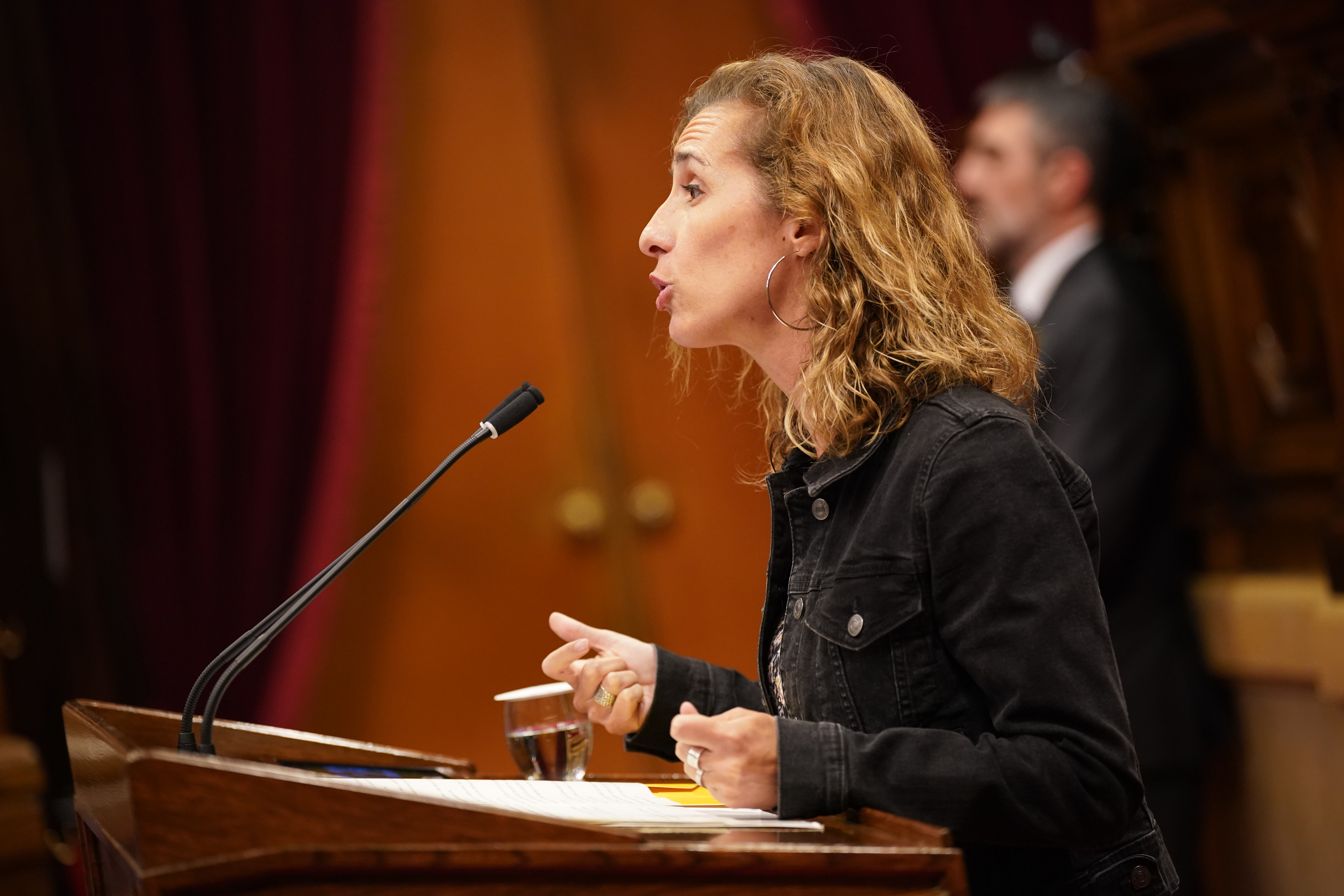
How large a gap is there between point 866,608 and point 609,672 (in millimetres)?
326

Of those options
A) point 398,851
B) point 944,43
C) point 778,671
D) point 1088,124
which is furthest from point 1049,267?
point 398,851

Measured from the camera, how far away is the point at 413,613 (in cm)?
337

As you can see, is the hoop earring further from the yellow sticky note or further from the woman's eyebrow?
the yellow sticky note

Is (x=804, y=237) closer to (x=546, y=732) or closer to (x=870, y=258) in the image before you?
(x=870, y=258)

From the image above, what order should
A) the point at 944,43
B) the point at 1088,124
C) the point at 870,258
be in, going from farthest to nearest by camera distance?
the point at 944,43 < the point at 1088,124 < the point at 870,258

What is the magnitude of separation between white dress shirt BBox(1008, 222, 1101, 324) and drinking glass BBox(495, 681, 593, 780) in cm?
185

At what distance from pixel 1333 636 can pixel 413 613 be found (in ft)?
6.81

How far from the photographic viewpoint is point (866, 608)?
116cm

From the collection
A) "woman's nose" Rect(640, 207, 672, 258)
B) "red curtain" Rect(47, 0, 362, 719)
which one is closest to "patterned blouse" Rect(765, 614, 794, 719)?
"woman's nose" Rect(640, 207, 672, 258)

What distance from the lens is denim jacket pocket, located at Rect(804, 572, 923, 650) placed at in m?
1.13

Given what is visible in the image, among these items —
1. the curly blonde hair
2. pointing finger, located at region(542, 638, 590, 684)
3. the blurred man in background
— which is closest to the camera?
Answer: the curly blonde hair

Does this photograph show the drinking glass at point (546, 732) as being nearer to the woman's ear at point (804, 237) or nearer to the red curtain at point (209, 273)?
the woman's ear at point (804, 237)

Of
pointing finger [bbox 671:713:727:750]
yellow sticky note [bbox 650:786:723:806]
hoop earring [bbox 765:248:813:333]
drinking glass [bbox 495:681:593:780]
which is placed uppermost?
hoop earring [bbox 765:248:813:333]

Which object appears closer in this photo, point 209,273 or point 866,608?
point 866,608
